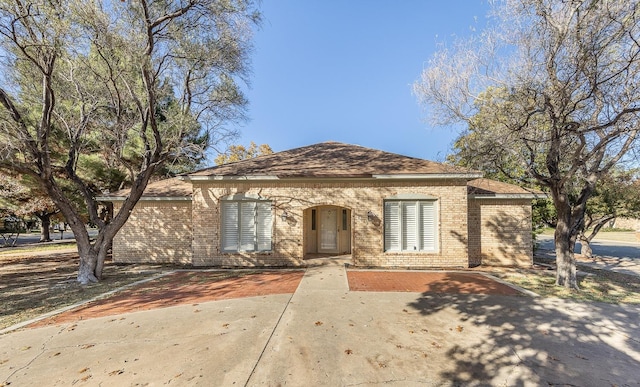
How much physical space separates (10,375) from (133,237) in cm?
919

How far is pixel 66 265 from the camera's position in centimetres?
1173

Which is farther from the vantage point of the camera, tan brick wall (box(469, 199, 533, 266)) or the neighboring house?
tan brick wall (box(469, 199, 533, 266))

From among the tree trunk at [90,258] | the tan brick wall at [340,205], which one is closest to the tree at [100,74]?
the tree trunk at [90,258]

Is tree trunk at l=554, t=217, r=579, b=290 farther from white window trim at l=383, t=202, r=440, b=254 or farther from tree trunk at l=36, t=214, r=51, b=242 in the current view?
tree trunk at l=36, t=214, r=51, b=242

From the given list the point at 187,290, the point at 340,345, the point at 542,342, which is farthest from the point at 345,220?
the point at 542,342

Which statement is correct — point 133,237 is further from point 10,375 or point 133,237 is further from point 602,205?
point 602,205

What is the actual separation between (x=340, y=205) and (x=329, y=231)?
274 cm

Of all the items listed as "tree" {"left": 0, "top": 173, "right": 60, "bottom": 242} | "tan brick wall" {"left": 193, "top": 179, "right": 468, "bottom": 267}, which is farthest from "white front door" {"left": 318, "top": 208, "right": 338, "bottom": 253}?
"tree" {"left": 0, "top": 173, "right": 60, "bottom": 242}

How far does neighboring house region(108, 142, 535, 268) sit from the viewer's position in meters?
9.88

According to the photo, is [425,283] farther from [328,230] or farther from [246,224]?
[246,224]

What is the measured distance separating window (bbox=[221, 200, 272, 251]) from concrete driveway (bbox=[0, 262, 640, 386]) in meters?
4.28

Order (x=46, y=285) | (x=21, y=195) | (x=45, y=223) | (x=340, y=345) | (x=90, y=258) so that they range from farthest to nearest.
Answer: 1. (x=45, y=223)
2. (x=21, y=195)
3. (x=90, y=258)
4. (x=46, y=285)
5. (x=340, y=345)

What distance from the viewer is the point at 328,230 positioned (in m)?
12.5

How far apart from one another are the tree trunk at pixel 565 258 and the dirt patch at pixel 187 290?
288 inches
